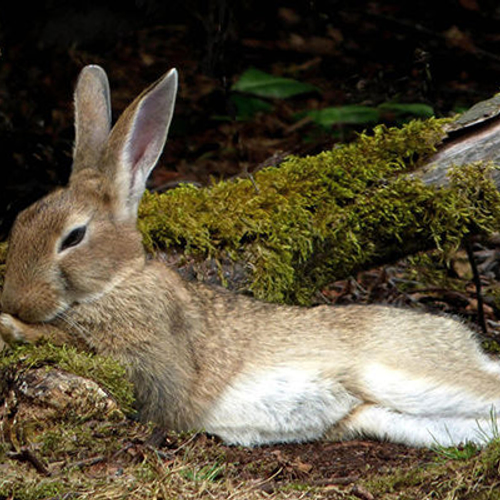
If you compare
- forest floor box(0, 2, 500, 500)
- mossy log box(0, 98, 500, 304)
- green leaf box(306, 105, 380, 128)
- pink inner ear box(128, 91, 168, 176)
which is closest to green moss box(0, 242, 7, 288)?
mossy log box(0, 98, 500, 304)

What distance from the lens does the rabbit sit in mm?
4984

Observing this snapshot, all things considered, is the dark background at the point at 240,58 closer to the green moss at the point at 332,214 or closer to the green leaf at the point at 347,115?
the green leaf at the point at 347,115

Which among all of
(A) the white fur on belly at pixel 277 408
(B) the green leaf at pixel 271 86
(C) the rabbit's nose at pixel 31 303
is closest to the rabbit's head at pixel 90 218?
(C) the rabbit's nose at pixel 31 303

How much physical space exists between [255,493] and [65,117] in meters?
5.93

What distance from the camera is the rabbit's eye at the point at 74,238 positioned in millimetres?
4988

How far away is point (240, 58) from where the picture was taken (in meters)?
10.4

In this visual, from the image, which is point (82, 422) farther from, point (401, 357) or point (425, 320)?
point (425, 320)

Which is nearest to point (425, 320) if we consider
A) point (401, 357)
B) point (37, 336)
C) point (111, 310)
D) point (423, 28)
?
point (401, 357)

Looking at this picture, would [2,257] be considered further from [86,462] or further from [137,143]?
[86,462]

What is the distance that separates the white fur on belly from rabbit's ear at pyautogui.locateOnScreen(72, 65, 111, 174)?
1633 mm

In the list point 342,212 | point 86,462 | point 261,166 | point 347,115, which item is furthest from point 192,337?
point 347,115

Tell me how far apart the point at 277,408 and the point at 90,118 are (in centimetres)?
212

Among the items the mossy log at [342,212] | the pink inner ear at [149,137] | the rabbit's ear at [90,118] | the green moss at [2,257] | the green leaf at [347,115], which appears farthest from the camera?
the green leaf at [347,115]

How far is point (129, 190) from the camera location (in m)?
5.39
